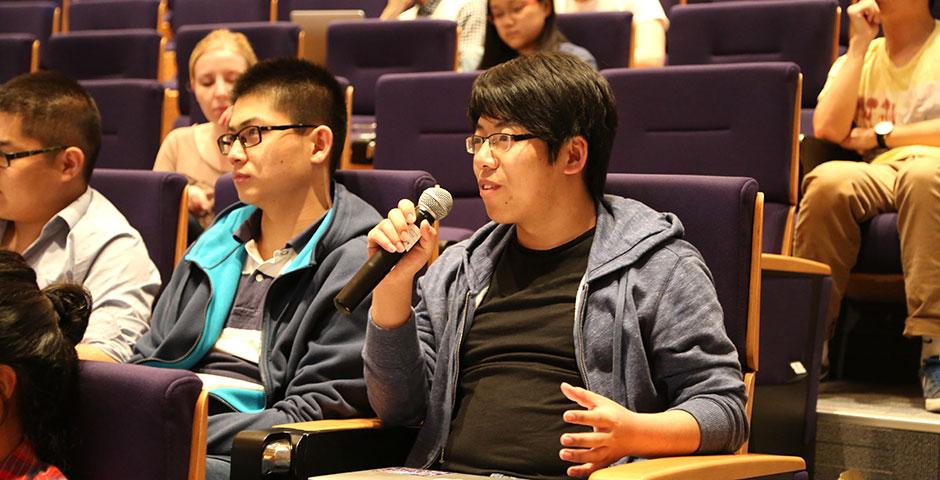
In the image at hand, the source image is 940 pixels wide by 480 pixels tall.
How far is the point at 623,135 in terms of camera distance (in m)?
2.26

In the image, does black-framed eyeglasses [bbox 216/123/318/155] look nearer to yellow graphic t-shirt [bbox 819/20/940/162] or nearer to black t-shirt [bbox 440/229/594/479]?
black t-shirt [bbox 440/229/594/479]

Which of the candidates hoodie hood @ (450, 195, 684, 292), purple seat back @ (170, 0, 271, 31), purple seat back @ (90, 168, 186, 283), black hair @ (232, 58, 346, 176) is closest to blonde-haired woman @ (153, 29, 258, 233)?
purple seat back @ (90, 168, 186, 283)

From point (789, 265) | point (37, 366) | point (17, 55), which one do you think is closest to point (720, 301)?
point (789, 265)

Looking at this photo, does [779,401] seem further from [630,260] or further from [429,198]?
[429,198]

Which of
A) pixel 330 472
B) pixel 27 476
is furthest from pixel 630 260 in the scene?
pixel 27 476

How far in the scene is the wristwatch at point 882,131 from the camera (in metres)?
2.27

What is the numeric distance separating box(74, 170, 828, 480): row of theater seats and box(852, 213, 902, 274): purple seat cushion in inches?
12.5

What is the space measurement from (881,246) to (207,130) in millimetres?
1584

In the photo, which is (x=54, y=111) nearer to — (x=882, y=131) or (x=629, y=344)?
(x=629, y=344)

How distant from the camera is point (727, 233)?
4.90 ft

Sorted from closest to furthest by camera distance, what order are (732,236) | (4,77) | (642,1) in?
(732,236)
(642,1)
(4,77)

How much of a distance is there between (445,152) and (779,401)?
96 centimetres

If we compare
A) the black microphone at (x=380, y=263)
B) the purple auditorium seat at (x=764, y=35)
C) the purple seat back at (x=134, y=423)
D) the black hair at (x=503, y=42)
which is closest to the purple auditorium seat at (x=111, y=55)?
the black hair at (x=503, y=42)

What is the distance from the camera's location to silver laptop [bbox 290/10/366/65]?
3680 millimetres
